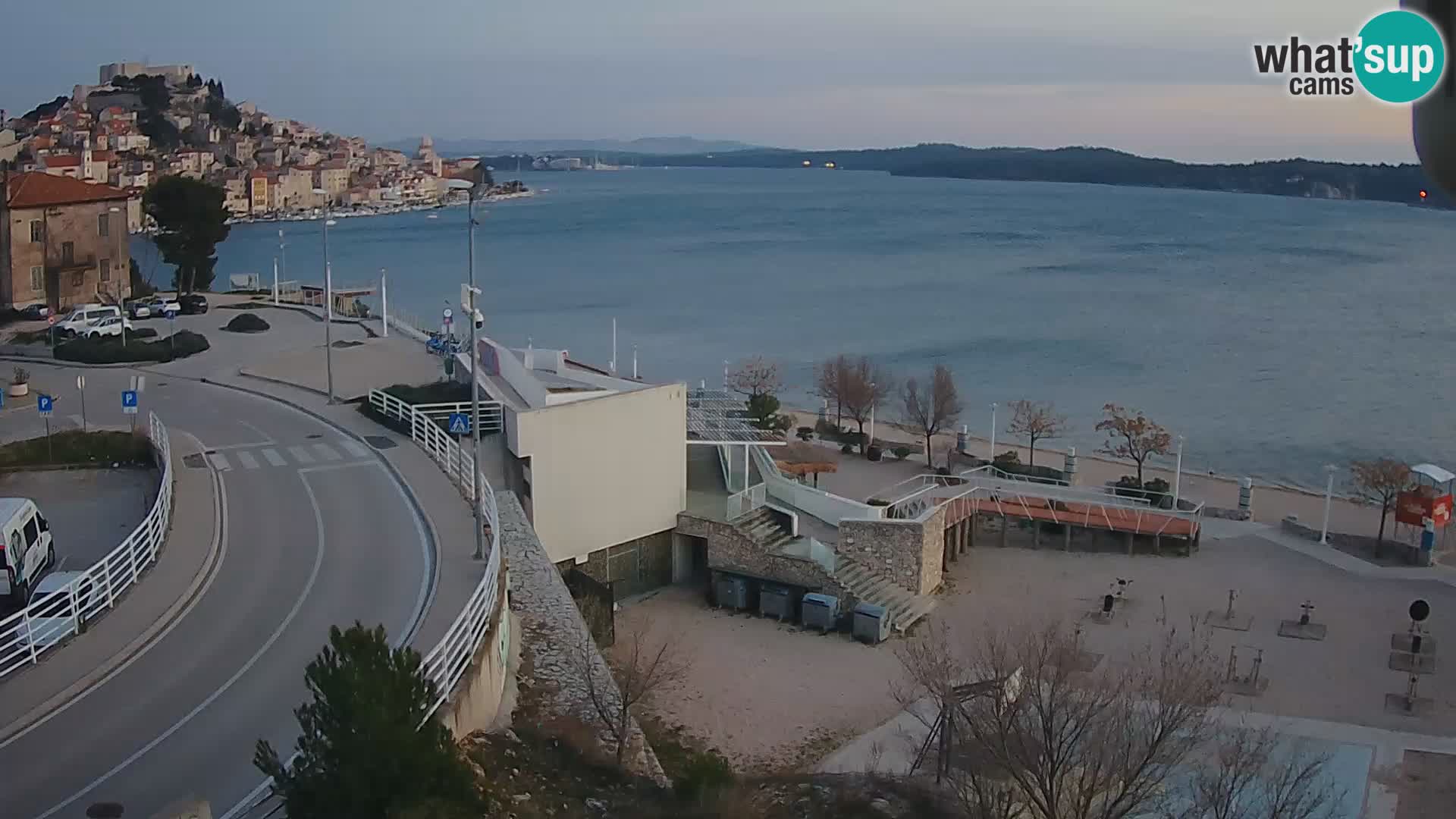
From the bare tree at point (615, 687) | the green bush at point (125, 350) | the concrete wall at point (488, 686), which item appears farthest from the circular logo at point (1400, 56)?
the green bush at point (125, 350)

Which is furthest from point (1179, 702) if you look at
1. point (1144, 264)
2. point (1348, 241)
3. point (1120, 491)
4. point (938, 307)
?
Answer: point (1348, 241)

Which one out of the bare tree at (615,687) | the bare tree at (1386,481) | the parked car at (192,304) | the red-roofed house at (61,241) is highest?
the red-roofed house at (61,241)

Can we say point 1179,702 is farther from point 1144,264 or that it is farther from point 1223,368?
point 1144,264

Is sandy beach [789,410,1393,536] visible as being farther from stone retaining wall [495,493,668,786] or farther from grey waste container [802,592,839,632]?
stone retaining wall [495,493,668,786]

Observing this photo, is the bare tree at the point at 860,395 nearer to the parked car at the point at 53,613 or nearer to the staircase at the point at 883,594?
the staircase at the point at 883,594

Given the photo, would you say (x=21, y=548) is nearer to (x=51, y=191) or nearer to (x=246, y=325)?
(x=246, y=325)

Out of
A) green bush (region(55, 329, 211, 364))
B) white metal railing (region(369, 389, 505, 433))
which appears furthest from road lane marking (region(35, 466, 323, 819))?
green bush (region(55, 329, 211, 364))
